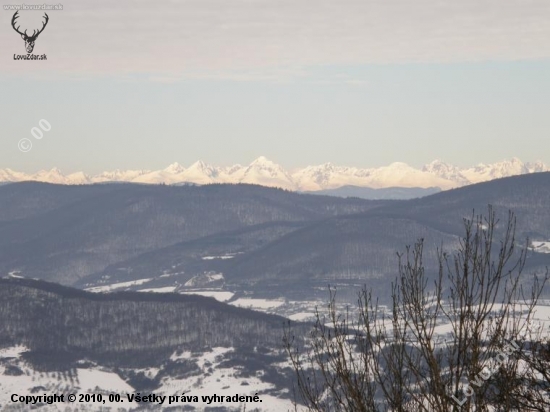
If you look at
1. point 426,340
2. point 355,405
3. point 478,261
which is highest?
point 478,261

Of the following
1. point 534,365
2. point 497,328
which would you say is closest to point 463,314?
point 497,328

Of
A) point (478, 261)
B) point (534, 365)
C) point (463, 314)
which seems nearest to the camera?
point (534, 365)

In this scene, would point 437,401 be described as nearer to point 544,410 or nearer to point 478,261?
point 544,410

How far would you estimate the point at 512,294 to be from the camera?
2998cm

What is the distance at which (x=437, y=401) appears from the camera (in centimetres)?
2980

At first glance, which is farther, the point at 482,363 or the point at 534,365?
the point at 482,363

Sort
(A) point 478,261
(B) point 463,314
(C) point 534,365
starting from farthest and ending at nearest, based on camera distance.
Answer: (A) point 478,261 < (B) point 463,314 < (C) point 534,365

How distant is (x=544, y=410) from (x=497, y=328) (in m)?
3.05

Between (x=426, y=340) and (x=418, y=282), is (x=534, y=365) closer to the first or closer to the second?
(x=426, y=340)

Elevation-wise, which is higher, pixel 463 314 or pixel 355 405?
pixel 463 314

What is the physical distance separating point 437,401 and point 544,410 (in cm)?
306

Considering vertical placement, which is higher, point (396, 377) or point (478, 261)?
point (478, 261)

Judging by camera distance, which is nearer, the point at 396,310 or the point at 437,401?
the point at 437,401

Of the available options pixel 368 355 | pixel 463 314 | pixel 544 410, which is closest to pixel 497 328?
pixel 463 314
